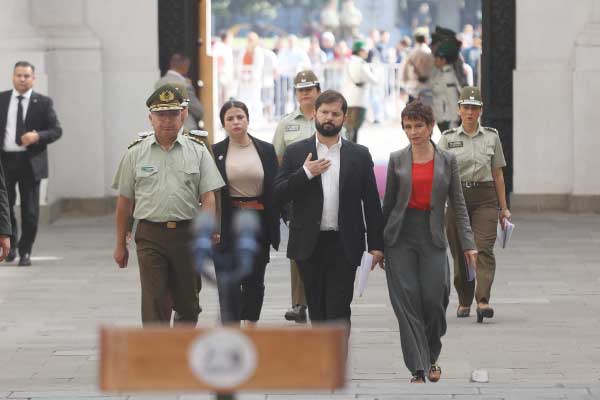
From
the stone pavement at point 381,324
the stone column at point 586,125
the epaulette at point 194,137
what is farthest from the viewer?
the stone column at point 586,125

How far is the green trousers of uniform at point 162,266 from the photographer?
27.3ft

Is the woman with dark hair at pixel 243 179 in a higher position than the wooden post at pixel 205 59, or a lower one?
lower

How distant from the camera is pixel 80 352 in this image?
32.0 ft

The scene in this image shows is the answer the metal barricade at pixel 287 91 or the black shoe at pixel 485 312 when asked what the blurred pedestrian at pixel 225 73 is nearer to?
the metal barricade at pixel 287 91

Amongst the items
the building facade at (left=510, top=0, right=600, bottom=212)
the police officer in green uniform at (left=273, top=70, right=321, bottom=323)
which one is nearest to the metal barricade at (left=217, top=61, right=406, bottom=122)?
the building facade at (left=510, top=0, right=600, bottom=212)

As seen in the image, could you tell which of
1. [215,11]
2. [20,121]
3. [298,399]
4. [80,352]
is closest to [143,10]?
[20,121]

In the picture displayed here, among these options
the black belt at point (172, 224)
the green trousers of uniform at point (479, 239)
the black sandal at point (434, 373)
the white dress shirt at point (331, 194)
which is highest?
the white dress shirt at point (331, 194)

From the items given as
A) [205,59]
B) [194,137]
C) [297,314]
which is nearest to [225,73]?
[205,59]

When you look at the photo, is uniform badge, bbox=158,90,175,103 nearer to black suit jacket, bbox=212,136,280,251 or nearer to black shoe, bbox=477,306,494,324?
black suit jacket, bbox=212,136,280,251

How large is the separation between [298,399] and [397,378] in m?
1.52

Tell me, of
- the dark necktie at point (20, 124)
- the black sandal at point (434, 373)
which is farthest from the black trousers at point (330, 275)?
the dark necktie at point (20, 124)

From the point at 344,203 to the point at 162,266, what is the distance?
1.03 meters

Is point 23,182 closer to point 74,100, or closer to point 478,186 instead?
point 74,100

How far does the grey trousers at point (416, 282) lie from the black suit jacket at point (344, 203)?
14 cm
